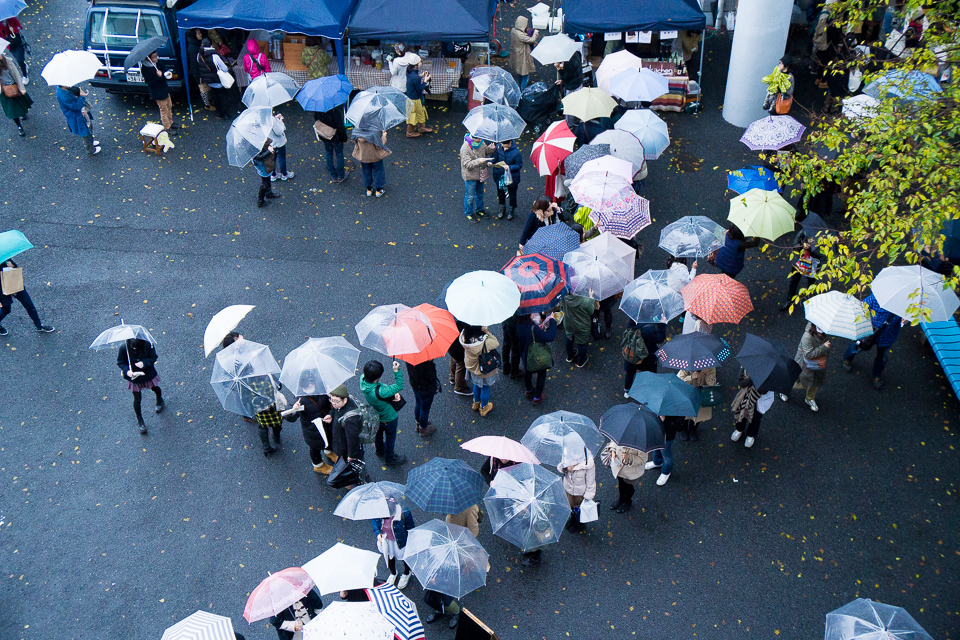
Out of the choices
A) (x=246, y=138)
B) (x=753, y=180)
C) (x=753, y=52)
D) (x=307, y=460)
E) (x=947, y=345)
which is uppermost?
(x=753, y=52)

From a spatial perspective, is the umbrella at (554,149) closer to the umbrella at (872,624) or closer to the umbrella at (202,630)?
the umbrella at (872,624)

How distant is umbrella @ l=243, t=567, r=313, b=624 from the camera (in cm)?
586

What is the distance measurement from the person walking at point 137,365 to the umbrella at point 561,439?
4.57 m

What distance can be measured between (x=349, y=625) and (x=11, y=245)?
23.9ft

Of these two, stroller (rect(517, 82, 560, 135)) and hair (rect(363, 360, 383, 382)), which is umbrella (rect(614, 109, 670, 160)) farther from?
hair (rect(363, 360, 383, 382))

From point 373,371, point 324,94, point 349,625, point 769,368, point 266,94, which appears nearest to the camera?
point 349,625

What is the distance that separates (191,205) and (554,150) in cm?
619

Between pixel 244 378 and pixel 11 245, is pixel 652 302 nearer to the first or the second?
pixel 244 378

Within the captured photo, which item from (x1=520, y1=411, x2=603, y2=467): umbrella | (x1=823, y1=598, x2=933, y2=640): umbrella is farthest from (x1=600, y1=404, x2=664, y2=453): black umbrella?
(x1=823, y1=598, x2=933, y2=640): umbrella

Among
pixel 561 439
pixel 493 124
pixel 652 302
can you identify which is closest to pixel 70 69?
pixel 493 124

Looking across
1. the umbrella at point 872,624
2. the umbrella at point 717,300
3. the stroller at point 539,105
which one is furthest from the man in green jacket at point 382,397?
the stroller at point 539,105

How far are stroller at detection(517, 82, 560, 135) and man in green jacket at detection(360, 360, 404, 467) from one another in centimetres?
824

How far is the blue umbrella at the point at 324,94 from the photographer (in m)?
12.7

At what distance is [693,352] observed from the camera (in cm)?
843
